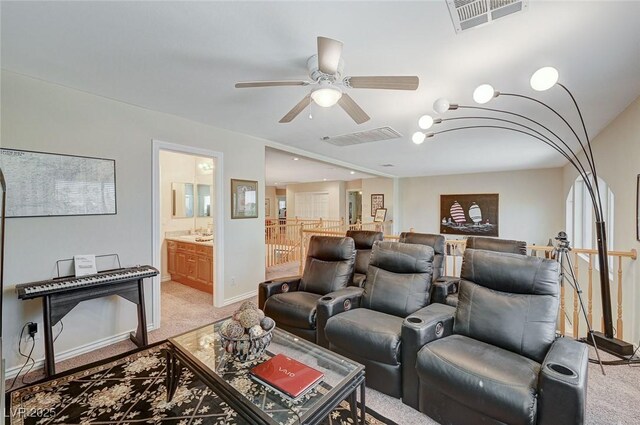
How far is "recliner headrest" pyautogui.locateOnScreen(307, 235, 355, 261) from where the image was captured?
120 inches

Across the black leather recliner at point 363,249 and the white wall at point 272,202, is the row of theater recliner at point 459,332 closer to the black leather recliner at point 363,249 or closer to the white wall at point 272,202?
the black leather recliner at point 363,249

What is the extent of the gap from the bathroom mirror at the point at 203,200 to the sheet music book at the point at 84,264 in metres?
3.20

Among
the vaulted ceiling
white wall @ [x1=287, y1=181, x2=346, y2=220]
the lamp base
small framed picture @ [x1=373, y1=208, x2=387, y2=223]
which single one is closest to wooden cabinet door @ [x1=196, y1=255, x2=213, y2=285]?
the vaulted ceiling

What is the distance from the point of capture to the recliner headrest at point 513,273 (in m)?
1.81

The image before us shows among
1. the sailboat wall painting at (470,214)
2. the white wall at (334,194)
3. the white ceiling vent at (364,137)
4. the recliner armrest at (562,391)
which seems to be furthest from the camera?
the white wall at (334,194)

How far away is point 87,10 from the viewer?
1.57m

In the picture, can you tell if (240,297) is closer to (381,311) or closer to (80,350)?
(80,350)

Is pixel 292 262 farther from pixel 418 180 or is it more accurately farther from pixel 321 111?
pixel 418 180

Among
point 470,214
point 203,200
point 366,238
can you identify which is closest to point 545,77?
point 366,238

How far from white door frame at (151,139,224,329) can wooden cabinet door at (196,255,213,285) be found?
24.3 inches

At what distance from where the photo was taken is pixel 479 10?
60.2 inches

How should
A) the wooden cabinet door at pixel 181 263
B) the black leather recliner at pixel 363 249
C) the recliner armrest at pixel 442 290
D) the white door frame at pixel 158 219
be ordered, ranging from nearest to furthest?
the recliner armrest at pixel 442 290 < the white door frame at pixel 158 219 < the black leather recliner at pixel 363 249 < the wooden cabinet door at pixel 181 263

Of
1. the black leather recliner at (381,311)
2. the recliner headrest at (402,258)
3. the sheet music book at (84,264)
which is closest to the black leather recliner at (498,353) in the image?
the black leather recliner at (381,311)

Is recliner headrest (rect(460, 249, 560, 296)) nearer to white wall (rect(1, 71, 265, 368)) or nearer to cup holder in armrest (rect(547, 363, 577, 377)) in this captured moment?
cup holder in armrest (rect(547, 363, 577, 377))
